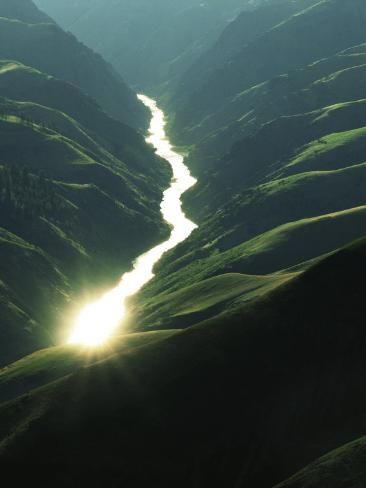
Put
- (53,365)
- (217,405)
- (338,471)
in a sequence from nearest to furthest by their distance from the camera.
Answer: (338,471) → (217,405) → (53,365)

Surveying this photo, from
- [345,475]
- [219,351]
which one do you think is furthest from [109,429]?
[345,475]

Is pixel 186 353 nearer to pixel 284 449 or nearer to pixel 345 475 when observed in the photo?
pixel 284 449

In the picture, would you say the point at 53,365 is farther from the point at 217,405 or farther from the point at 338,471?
the point at 338,471

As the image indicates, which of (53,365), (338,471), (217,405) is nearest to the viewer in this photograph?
(338,471)

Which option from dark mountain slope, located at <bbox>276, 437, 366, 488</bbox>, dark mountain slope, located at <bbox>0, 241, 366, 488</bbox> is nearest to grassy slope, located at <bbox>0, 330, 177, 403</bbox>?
dark mountain slope, located at <bbox>0, 241, 366, 488</bbox>

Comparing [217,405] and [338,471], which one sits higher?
[217,405]

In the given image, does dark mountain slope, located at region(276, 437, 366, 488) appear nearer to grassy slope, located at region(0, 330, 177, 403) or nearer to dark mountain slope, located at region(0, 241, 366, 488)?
dark mountain slope, located at region(0, 241, 366, 488)

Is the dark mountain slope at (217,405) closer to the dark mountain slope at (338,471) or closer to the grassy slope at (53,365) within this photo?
the dark mountain slope at (338,471)

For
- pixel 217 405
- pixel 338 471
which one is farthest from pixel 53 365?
pixel 338 471
